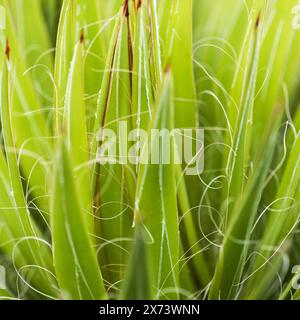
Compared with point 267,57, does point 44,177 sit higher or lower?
lower

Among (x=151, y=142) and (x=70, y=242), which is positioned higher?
(x=151, y=142)

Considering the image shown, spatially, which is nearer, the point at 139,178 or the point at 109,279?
the point at 139,178

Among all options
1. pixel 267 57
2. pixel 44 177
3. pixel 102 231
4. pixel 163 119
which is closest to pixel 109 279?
pixel 102 231

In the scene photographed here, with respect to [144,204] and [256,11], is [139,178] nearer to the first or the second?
[144,204]

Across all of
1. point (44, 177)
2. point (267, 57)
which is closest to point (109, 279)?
point (44, 177)
